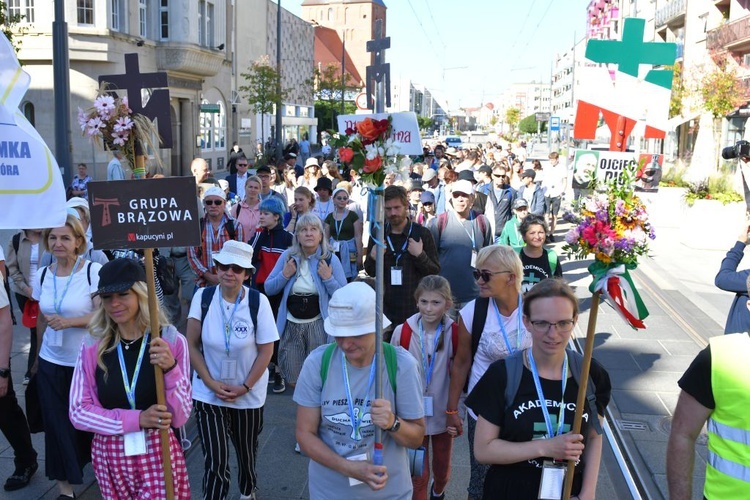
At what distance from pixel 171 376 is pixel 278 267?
8.61ft

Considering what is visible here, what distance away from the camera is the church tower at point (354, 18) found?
11512 centimetres

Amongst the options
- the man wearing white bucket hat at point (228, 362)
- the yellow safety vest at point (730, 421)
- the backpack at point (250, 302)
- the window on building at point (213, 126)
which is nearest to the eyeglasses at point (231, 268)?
the man wearing white bucket hat at point (228, 362)

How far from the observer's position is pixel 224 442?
454 centimetres

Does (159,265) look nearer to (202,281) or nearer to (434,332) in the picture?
(202,281)

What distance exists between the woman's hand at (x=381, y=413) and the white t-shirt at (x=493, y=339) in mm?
1325

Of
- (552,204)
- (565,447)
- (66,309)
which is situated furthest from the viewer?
(552,204)

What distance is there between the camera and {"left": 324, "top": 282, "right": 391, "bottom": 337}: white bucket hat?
3174 mm

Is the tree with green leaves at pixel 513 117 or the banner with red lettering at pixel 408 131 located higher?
the tree with green leaves at pixel 513 117

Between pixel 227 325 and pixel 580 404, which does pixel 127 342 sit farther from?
pixel 580 404

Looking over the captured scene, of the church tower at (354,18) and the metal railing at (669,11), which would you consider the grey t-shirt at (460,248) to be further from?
the church tower at (354,18)

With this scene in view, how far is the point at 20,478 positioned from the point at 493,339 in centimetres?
326

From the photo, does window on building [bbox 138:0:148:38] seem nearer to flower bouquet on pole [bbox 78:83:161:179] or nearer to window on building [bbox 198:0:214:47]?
window on building [bbox 198:0:214:47]

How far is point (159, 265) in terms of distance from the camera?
700 centimetres

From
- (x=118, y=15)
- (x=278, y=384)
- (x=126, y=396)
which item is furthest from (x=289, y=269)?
(x=118, y=15)
